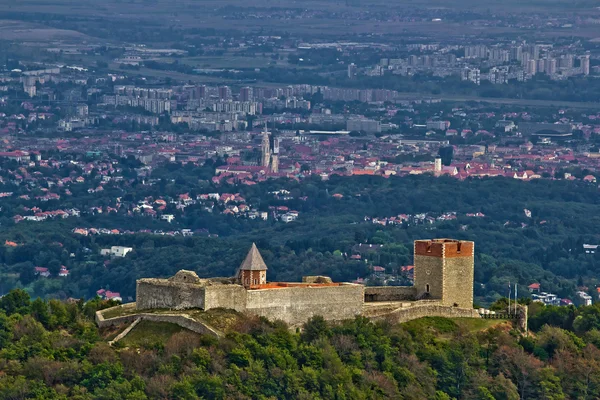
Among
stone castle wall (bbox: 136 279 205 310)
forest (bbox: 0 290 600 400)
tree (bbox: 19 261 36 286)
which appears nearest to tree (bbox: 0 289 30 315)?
forest (bbox: 0 290 600 400)

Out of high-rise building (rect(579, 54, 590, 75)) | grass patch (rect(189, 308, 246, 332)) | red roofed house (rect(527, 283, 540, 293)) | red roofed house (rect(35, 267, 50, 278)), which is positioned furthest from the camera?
high-rise building (rect(579, 54, 590, 75))

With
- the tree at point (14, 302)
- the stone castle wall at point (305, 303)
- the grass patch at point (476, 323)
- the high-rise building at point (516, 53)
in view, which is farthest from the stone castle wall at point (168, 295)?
the high-rise building at point (516, 53)

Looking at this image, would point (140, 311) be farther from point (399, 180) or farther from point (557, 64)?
point (557, 64)

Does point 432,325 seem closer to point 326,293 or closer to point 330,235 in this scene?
point 326,293

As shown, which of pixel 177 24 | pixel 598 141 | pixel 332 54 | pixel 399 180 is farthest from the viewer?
pixel 177 24

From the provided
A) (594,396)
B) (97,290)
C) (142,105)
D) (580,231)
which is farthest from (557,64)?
(594,396)

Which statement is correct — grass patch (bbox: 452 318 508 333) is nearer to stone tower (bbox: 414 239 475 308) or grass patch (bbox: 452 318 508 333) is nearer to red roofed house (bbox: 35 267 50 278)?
stone tower (bbox: 414 239 475 308)

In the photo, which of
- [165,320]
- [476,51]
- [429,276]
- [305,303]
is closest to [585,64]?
[476,51]

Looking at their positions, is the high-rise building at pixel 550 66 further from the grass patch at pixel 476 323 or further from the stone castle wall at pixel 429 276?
the grass patch at pixel 476 323

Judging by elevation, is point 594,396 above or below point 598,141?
above
